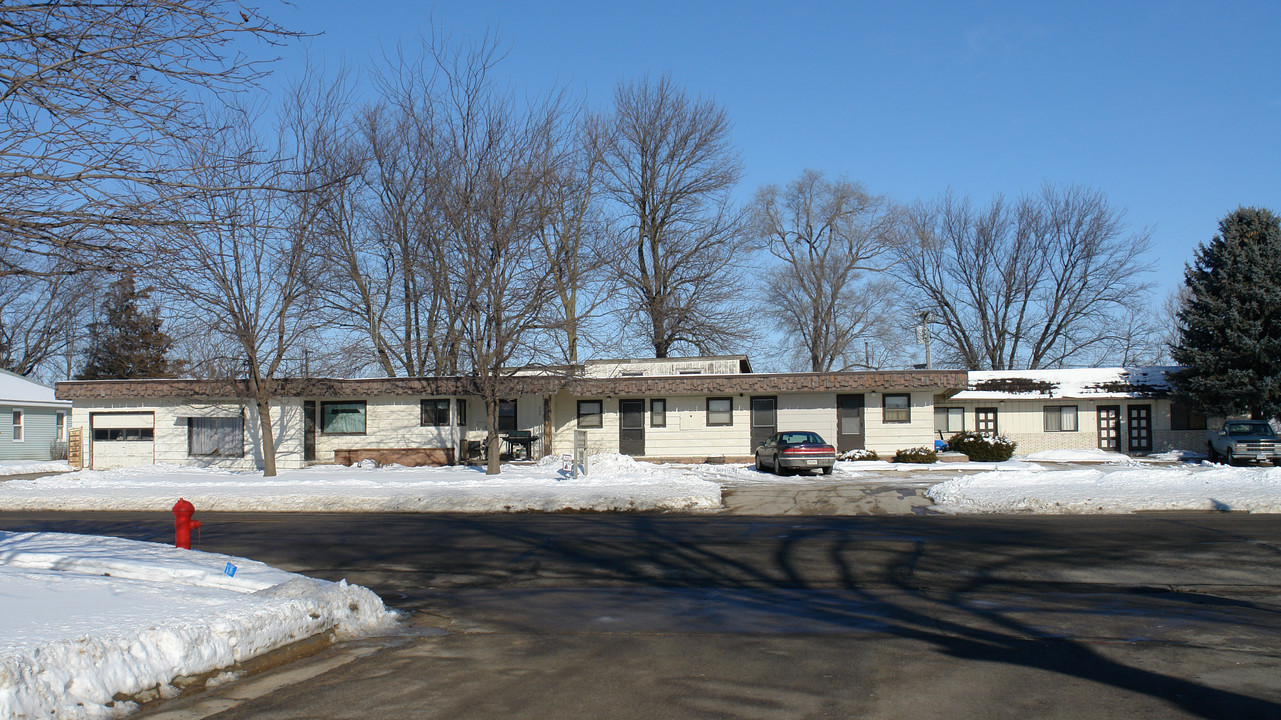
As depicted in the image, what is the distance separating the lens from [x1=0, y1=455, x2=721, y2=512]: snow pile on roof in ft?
69.4

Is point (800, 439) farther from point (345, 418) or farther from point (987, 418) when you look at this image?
point (345, 418)

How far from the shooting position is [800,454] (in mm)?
28234

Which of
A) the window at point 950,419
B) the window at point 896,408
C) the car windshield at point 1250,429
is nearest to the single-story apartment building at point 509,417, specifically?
the window at point 896,408

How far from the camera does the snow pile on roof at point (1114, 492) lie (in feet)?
61.1

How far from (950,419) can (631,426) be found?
16275 millimetres

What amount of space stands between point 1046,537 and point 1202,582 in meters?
3.46

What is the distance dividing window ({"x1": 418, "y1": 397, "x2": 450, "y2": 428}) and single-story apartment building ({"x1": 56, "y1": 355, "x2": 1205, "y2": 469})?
4 centimetres

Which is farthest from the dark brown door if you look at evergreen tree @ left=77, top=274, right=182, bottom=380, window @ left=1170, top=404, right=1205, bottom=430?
evergreen tree @ left=77, top=274, right=182, bottom=380

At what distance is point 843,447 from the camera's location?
35.3 meters

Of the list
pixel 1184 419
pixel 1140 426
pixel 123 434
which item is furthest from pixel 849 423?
pixel 123 434

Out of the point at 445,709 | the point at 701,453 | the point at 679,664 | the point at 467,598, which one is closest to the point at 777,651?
the point at 679,664

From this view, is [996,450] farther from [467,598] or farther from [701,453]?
[467,598]

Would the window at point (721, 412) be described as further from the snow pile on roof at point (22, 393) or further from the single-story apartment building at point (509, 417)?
the snow pile on roof at point (22, 393)

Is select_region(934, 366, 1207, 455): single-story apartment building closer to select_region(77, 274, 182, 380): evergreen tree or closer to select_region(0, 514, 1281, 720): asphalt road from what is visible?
select_region(0, 514, 1281, 720): asphalt road
